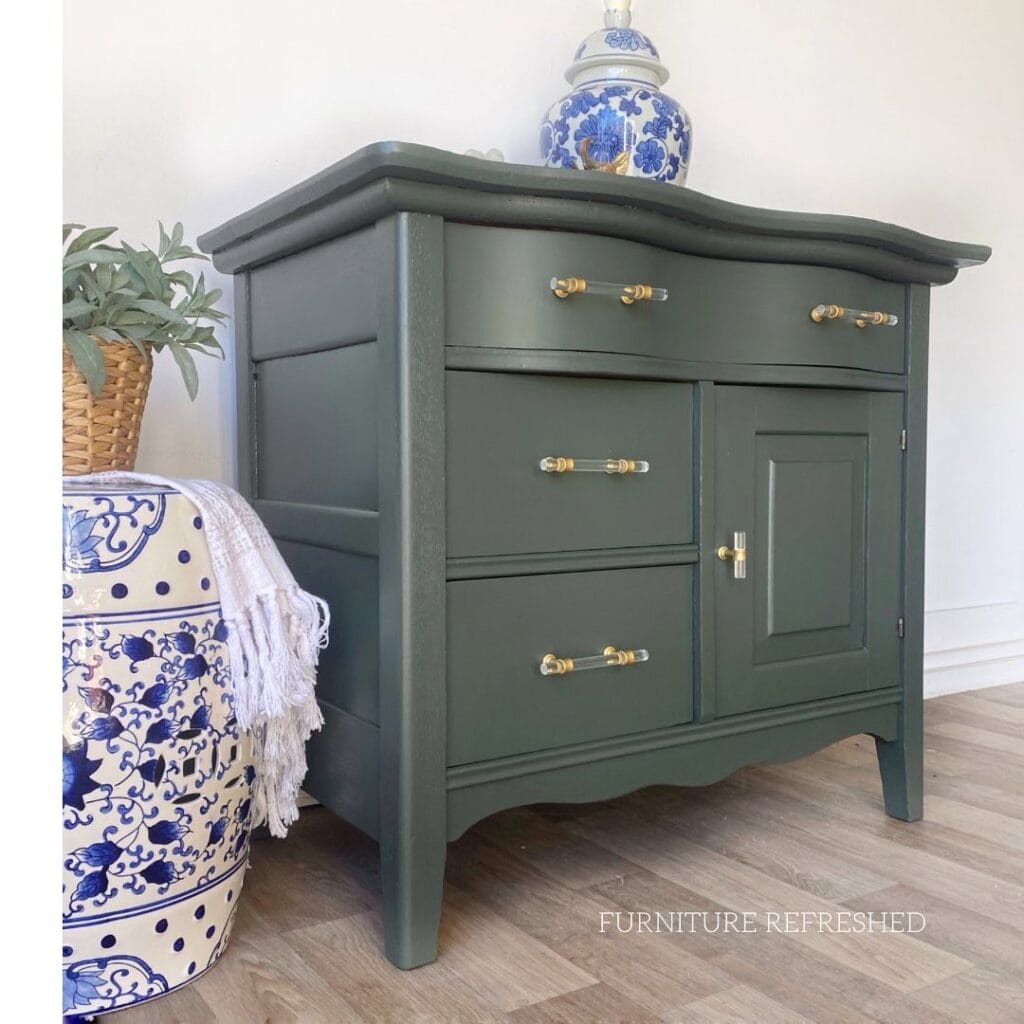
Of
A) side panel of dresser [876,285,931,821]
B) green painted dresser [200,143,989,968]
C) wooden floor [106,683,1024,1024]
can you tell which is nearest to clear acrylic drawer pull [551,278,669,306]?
green painted dresser [200,143,989,968]

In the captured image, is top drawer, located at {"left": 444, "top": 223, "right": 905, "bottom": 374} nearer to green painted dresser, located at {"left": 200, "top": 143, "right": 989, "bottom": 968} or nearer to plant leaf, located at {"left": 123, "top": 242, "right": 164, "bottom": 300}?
green painted dresser, located at {"left": 200, "top": 143, "right": 989, "bottom": 968}

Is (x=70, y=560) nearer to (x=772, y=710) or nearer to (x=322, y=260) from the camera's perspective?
(x=322, y=260)

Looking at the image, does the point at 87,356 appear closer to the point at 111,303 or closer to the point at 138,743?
the point at 111,303

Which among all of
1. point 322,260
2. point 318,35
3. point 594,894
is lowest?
point 594,894

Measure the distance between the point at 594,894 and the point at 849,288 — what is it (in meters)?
0.82

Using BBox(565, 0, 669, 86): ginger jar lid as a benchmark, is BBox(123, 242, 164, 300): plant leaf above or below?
below

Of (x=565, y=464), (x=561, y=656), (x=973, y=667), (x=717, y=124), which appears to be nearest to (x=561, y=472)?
(x=565, y=464)

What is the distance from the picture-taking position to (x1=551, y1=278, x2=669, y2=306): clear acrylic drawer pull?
3.59ft

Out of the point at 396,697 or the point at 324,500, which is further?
the point at 324,500

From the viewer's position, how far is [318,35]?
1487mm

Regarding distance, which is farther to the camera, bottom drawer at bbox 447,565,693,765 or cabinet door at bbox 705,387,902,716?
cabinet door at bbox 705,387,902,716

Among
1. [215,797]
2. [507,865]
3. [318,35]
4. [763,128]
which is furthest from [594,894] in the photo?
[763,128]

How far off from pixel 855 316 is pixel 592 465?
47cm
